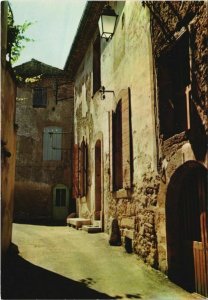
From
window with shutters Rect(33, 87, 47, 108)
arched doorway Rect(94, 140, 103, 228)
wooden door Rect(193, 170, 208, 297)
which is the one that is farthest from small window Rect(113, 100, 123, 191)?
window with shutters Rect(33, 87, 47, 108)

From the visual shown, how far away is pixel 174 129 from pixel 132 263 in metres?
2.56

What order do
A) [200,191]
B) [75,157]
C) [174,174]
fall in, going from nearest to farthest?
[200,191] → [174,174] → [75,157]

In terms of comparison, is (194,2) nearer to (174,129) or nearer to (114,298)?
(174,129)

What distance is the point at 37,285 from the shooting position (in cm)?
468

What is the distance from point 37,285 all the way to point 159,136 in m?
3.10

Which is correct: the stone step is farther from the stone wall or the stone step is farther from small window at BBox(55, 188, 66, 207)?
small window at BBox(55, 188, 66, 207)

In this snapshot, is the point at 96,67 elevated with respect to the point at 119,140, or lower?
elevated

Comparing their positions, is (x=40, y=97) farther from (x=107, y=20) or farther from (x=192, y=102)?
(x=192, y=102)

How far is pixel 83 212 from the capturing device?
39.4 feet

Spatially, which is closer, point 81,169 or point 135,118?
point 135,118

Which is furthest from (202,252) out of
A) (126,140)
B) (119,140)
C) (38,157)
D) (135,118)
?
(38,157)

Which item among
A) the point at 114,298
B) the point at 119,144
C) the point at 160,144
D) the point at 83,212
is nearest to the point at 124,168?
the point at 119,144

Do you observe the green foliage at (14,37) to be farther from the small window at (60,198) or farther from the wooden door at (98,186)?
the small window at (60,198)

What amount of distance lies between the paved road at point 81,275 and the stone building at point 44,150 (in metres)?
9.79
